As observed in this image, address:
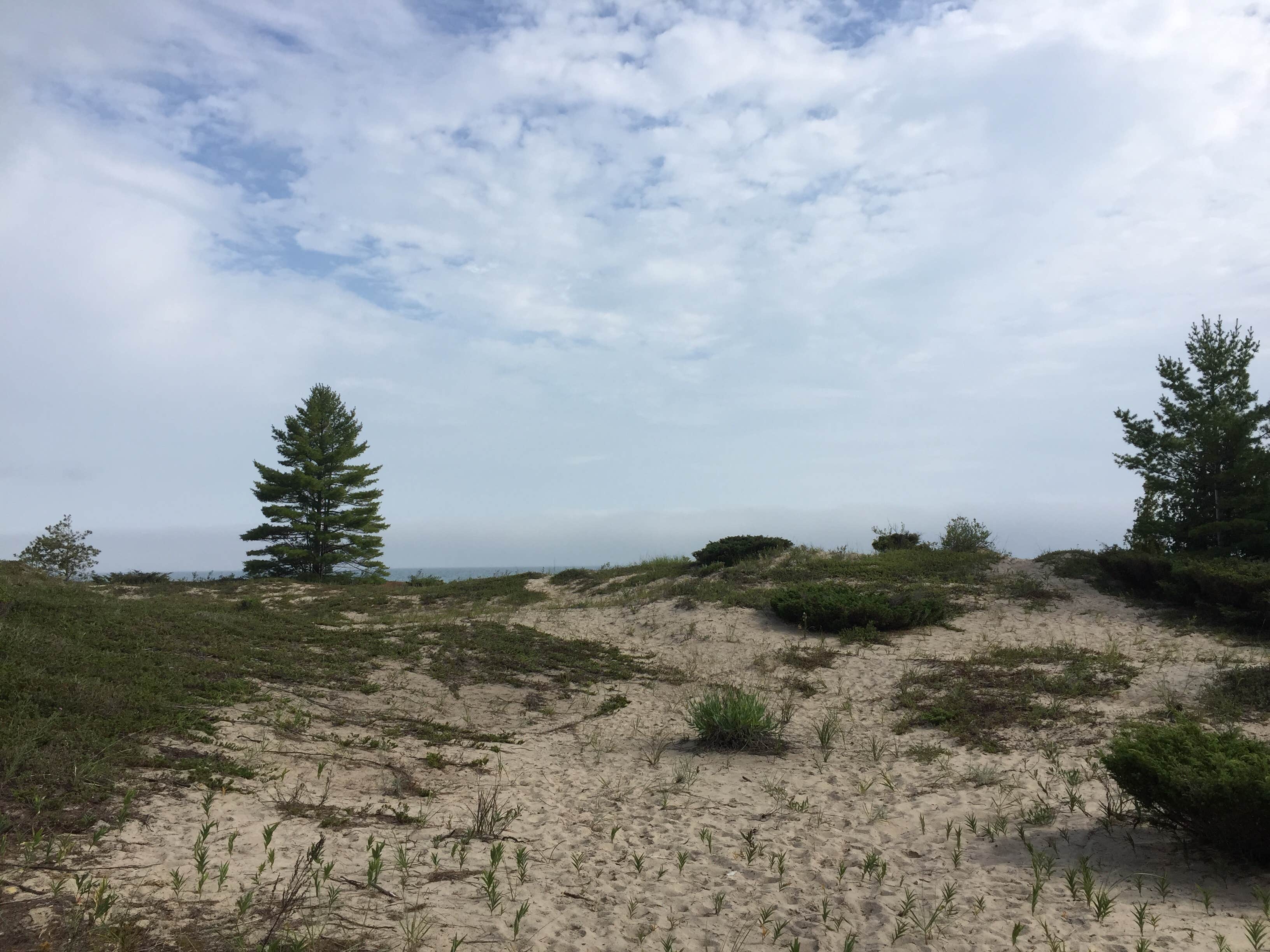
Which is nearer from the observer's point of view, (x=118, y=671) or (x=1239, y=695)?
(x=118, y=671)

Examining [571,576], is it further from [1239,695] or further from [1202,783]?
[1202,783]

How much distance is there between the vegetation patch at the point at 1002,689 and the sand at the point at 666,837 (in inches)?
12.7

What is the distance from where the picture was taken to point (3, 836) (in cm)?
A: 475

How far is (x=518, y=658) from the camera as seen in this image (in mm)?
13242

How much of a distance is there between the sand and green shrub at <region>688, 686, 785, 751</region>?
0.75 ft

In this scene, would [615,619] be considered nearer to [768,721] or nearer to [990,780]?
[768,721]

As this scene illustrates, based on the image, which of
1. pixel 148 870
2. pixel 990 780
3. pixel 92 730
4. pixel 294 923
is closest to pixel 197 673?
pixel 92 730

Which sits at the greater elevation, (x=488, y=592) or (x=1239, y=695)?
(x=488, y=592)

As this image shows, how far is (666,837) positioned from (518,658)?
757 cm

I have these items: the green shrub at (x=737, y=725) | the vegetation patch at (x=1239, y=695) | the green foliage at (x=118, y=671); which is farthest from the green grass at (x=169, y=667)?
the vegetation patch at (x=1239, y=695)

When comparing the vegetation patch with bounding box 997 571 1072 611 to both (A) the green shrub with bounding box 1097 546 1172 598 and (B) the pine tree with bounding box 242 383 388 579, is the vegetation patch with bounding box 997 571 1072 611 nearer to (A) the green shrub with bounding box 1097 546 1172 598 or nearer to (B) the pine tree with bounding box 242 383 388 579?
(A) the green shrub with bounding box 1097 546 1172 598

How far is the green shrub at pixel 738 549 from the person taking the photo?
2245cm

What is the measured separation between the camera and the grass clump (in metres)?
14.8

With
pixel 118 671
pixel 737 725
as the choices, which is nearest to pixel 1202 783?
pixel 737 725
